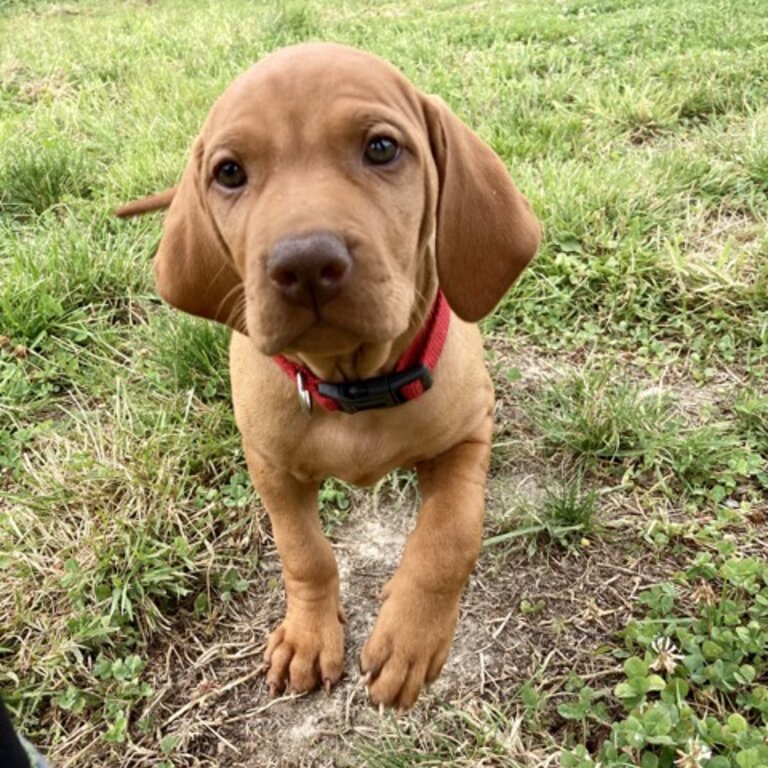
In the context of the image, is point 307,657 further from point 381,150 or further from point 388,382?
point 381,150

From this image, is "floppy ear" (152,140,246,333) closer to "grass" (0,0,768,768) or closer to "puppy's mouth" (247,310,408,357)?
"puppy's mouth" (247,310,408,357)

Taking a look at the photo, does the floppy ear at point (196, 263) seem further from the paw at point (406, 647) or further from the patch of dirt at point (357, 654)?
the patch of dirt at point (357, 654)

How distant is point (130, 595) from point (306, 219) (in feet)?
4.92

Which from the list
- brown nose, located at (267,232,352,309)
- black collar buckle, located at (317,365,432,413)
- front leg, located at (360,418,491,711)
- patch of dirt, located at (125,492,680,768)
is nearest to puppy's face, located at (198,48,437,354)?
brown nose, located at (267,232,352,309)

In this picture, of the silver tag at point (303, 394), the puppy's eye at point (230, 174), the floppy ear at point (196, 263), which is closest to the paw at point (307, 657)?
the silver tag at point (303, 394)

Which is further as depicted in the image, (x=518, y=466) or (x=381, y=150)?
(x=518, y=466)

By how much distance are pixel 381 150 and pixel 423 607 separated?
3.82 feet

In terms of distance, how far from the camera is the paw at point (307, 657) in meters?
2.45

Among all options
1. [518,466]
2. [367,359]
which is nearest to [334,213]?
[367,359]

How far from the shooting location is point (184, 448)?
3.13 meters

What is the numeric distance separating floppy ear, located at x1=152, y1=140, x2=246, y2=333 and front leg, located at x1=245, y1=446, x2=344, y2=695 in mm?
456

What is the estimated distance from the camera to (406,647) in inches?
90.1

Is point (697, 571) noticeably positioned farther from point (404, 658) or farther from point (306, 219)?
point (306, 219)

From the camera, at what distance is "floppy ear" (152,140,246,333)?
2225 mm
